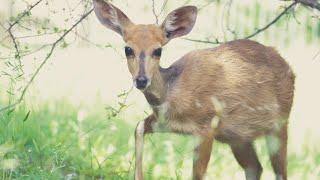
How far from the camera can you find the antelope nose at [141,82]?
23.3 feet

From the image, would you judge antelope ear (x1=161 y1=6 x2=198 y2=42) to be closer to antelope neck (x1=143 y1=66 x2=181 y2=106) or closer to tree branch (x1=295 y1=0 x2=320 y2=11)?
antelope neck (x1=143 y1=66 x2=181 y2=106)

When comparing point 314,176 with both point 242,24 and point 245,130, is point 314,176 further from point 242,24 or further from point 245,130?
point 242,24

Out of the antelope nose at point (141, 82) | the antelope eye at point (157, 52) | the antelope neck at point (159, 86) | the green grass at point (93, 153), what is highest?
the antelope eye at point (157, 52)

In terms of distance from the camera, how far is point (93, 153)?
27.8ft

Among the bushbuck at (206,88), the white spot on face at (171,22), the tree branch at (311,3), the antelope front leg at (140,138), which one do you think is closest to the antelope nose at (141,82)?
the bushbuck at (206,88)

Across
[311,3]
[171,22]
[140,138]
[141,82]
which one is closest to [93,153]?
[140,138]

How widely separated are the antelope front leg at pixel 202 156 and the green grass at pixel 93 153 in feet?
0.42

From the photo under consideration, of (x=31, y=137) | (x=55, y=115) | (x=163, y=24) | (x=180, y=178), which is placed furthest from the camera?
(x=55, y=115)

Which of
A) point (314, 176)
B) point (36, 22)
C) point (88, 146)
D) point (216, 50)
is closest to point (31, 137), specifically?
point (88, 146)

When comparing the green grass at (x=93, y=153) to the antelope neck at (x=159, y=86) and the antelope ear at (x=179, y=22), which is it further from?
the antelope ear at (x=179, y=22)

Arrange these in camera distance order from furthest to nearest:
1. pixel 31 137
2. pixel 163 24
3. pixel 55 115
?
pixel 55 115 → pixel 31 137 → pixel 163 24

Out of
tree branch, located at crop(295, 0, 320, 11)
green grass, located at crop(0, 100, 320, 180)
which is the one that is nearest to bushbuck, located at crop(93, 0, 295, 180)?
green grass, located at crop(0, 100, 320, 180)

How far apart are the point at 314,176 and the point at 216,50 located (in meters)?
1.55

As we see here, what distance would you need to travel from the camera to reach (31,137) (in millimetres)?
8805
